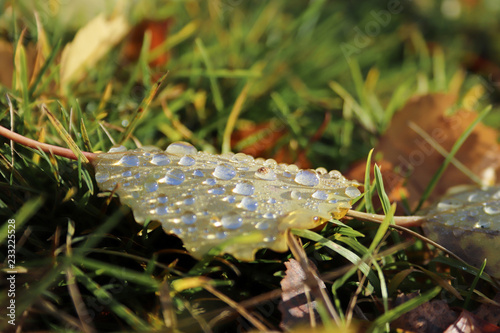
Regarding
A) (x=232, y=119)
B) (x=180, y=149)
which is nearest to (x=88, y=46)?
(x=232, y=119)

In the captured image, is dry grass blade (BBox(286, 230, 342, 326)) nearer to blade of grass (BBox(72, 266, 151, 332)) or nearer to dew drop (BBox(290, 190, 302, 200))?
dew drop (BBox(290, 190, 302, 200))

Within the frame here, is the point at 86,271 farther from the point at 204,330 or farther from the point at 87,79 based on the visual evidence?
the point at 87,79

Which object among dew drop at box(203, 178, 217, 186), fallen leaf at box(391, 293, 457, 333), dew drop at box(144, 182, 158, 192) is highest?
dew drop at box(144, 182, 158, 192)

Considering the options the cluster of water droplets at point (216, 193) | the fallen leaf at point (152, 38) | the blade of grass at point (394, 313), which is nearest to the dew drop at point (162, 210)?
the cluster of water droplets at point (216, 193)

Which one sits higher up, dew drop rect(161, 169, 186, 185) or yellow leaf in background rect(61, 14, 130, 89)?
yellow leaf in background rect(61, 14, 130, 89)

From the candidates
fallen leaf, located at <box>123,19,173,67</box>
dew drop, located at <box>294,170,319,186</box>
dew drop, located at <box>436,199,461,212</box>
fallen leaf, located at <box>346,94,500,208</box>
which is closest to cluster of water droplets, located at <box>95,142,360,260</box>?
dew drop, located at <box>294,170,319,186</box>

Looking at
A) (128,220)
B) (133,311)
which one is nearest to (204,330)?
(133,311)

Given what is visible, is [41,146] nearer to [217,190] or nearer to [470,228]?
[217,190]
